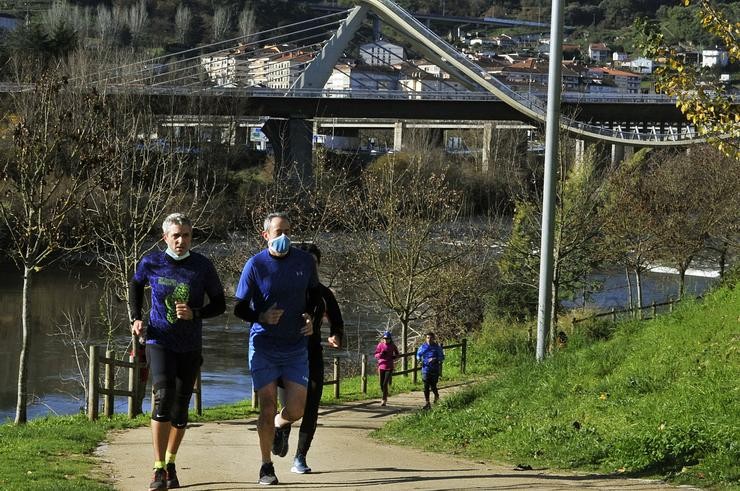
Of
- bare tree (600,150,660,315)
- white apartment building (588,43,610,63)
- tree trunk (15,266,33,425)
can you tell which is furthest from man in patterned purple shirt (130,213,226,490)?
white apartment building (588,43,610,63)

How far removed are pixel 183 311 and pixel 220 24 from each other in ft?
462

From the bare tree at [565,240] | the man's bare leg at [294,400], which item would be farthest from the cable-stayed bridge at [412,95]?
the man's bare leg at [294,400]

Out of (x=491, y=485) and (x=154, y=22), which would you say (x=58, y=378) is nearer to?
(x=491, y=485)

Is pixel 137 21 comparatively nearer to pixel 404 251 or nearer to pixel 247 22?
pixel 247 22

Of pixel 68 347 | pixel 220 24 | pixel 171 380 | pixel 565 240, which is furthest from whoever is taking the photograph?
pixel 220 24

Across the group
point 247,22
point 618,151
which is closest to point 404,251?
point 618,151

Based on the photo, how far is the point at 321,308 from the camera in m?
8.44

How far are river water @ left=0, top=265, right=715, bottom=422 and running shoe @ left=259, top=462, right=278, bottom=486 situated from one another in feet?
47.4

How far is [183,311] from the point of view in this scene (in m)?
7.46

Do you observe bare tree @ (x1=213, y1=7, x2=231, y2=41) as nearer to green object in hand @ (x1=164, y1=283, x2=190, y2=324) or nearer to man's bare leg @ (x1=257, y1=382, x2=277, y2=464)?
man's bare leg @ (x1=257, y1=382, x2=277, y2=464)

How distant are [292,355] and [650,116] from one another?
230ft

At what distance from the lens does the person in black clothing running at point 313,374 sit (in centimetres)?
844

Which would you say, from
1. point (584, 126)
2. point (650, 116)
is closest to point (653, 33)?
point (584, 126)

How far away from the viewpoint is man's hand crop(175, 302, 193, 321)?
7453 millimetres
